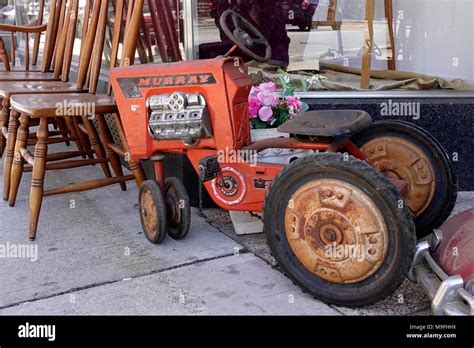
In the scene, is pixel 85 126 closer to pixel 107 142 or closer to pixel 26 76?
pixel 107 142

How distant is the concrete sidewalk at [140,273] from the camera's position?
233 centimetres

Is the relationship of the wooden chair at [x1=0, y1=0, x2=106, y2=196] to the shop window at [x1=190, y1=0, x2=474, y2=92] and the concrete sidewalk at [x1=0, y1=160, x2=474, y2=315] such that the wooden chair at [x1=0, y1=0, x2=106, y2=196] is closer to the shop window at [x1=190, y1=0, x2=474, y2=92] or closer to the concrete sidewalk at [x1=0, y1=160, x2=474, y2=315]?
the concrete sidewalk at [x1=0, y1=160, x2=474, y2=315]

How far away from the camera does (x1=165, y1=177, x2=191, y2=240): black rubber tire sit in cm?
291

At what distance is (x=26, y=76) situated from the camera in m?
4.43

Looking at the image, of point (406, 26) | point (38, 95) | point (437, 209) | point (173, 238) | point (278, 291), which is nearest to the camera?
point (278, 291)

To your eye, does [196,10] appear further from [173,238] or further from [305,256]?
[305,256]

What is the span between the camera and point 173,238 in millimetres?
3043

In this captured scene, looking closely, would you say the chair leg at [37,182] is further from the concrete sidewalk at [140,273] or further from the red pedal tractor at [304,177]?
the red pedal tractor at [304,177]

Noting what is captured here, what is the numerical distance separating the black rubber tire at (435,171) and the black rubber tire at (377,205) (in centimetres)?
73

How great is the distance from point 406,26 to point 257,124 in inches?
78.1

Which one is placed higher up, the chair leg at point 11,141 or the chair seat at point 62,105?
the chair seat at point 62,105

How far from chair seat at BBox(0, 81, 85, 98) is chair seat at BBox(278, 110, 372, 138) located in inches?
70.6

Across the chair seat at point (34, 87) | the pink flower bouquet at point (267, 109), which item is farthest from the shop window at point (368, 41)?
the chair seat at point (34, 87)
